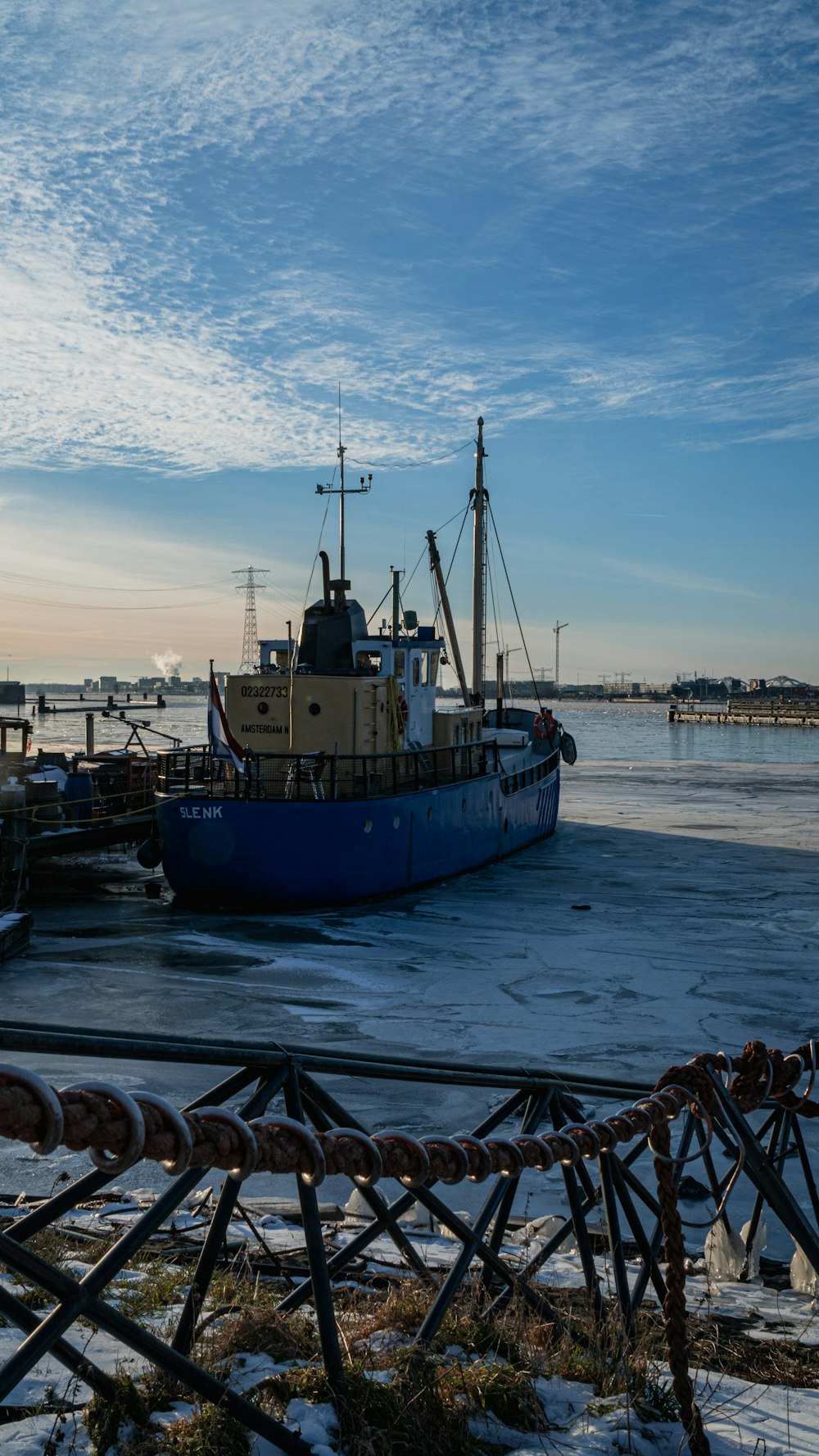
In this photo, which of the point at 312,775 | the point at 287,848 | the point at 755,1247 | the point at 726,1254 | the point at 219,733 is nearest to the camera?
the point at 726,1254

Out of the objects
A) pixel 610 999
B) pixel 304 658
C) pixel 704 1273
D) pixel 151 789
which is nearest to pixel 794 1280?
pixel 704 1273

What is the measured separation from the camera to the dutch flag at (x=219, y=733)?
17.1m

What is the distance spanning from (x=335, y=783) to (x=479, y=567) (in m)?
15.5

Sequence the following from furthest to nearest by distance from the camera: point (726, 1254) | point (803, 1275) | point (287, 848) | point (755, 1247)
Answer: point (287, 848) < point (755, 1247) < point (726, 1254) < point (803, 1275)

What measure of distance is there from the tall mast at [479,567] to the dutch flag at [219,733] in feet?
50.5

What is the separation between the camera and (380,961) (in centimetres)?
1527

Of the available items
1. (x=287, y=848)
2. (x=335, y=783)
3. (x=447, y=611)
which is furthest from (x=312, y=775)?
(x=447, y=611)

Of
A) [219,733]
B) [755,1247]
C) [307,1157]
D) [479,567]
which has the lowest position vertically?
[755,1247]

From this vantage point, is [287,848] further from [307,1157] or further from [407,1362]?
[307,1157]

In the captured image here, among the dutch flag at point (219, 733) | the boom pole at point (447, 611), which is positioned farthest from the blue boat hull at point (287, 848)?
the boom pole at point (447, 611)

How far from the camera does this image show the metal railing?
18750mm

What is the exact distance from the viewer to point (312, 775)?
1947 centimetres

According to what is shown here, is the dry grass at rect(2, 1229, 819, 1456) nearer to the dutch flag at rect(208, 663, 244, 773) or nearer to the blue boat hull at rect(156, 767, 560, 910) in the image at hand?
the dutch flag at rect(208, 663, 244, 773)

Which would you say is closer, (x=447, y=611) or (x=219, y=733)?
(x=219, y=733)
